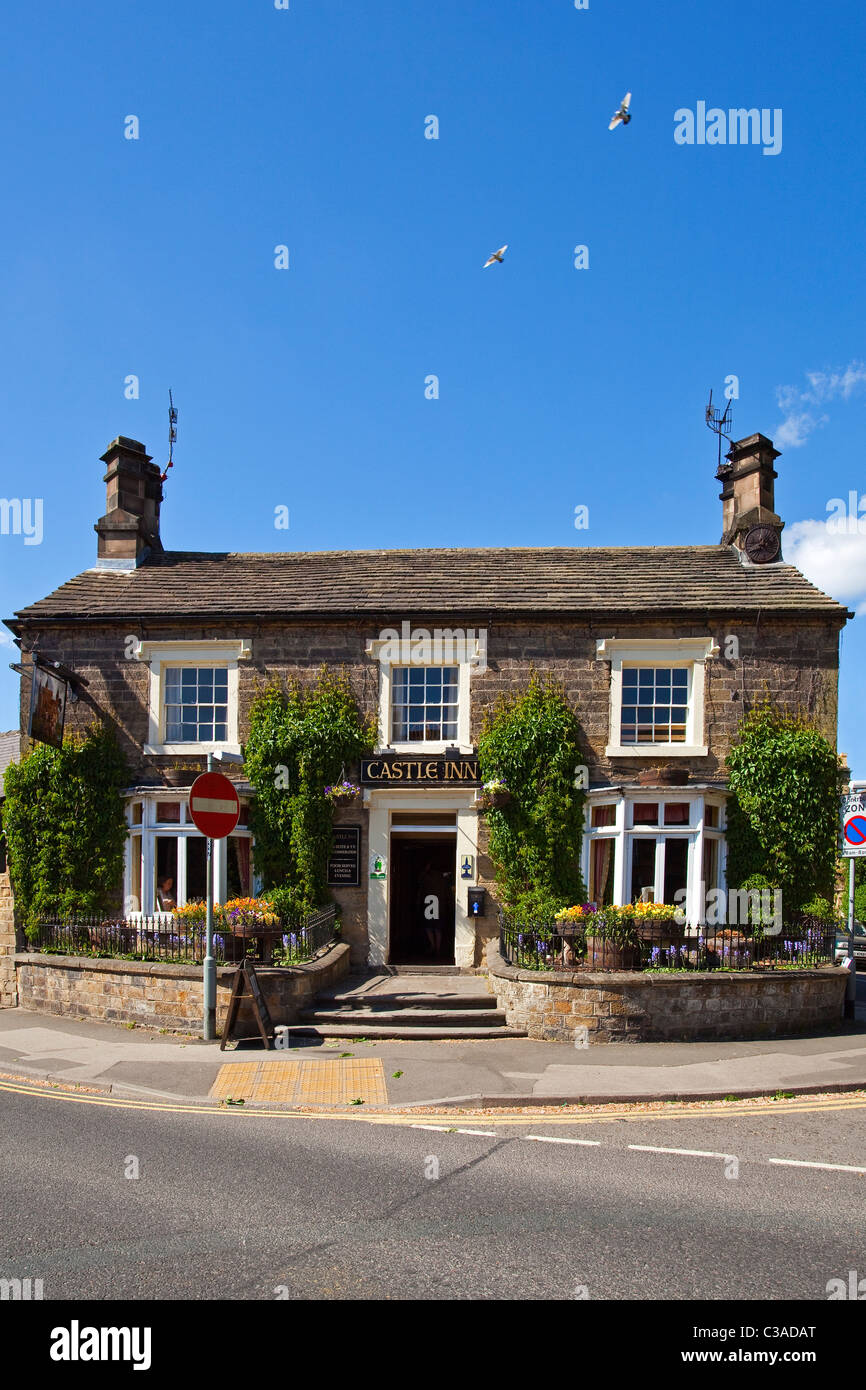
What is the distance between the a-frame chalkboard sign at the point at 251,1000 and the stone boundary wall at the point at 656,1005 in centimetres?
332

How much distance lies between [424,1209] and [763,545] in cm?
1530

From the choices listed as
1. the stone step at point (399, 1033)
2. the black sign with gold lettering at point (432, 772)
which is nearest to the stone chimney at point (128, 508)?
the black sign with gold lettering at point (432, 772)

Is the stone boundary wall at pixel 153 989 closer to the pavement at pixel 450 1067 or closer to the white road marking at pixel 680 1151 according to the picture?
the pavement at pixel 450 1067

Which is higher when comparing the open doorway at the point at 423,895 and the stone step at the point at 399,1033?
Result: the open doorway at the point at 423,895

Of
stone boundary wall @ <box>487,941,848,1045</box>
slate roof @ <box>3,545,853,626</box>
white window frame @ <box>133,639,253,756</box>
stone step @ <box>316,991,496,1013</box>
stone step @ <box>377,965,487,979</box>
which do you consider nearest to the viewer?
stone boundary wall @ <box>487,941,848,1045</box>

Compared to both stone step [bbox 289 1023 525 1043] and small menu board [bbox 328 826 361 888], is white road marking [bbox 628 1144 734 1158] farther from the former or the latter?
small menu board [bbox 328 826 361 888]

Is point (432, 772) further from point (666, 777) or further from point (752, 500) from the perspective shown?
point (752, 500)

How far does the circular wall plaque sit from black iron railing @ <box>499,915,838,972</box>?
24.7 feet

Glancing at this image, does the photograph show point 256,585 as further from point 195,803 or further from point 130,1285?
point 130,1285

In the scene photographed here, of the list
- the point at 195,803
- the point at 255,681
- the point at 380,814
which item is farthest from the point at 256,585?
the point at 195,803

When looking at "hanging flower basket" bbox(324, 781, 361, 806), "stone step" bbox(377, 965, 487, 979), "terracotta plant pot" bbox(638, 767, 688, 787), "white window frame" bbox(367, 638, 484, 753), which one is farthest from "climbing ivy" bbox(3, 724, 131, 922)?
"terracotta plant pot" bbox(638, 767, 688, 787)

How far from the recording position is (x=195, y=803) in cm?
1148

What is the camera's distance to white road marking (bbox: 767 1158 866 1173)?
721 centimetres

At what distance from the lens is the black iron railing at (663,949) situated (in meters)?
12.7
